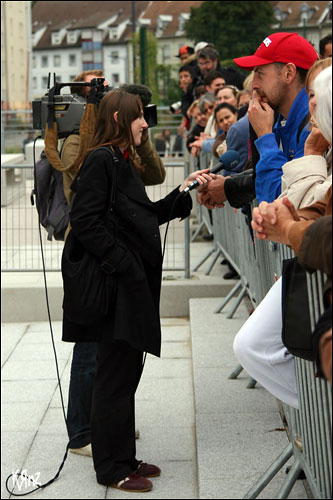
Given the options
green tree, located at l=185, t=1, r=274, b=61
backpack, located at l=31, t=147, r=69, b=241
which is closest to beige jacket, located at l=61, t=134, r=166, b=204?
backpack, located at l=31, t=147, r=69, b=241

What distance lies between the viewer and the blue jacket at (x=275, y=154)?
3.80 metres

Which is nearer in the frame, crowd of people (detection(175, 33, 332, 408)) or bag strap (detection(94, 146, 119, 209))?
crowd of people (detection(175, 33, 332, 408))

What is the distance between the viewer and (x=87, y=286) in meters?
4.64

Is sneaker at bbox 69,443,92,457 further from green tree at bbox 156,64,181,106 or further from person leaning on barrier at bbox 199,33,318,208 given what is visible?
green tree at bbox 156,64,181,106

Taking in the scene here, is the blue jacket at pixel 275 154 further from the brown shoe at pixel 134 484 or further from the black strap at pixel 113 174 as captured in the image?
the brown shoe at pixel 134 484

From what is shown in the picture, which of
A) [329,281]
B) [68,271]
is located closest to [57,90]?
[68,271]

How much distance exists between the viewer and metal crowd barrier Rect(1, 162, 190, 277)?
934cm

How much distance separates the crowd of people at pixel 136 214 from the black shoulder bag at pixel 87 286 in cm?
1

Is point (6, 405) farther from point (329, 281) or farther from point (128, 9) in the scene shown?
point (128, 9)

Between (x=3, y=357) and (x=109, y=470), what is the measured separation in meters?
3.16

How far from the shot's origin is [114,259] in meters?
4.59

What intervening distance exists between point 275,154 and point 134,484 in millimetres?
1941

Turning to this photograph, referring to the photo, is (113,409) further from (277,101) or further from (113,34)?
(113,34)

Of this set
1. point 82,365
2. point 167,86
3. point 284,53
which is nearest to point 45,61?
point 167,86
